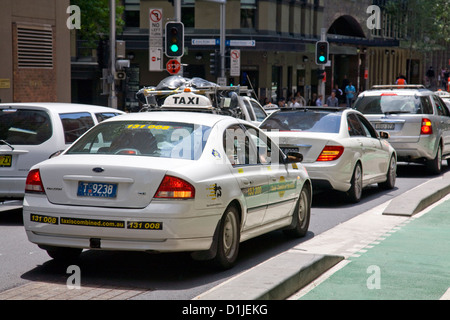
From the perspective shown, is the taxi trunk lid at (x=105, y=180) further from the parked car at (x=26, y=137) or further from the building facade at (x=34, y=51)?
the building facade at (x=34, y=51)

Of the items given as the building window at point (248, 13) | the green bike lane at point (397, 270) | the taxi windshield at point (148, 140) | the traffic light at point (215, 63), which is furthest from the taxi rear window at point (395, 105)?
the building window at point (248, 13)

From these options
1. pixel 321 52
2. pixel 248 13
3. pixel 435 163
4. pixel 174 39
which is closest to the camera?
pixel 435 163

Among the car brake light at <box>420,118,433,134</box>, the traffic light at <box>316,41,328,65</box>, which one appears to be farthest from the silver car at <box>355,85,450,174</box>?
the traffic light at <box>316,41,328,65</box>

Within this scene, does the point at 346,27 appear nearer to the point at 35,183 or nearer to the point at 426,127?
the point at 426,127

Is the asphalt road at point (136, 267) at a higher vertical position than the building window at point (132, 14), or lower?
lower

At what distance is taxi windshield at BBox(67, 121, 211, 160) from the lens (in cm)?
→ 796

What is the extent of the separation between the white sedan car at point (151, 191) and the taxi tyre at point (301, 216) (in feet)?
4.34

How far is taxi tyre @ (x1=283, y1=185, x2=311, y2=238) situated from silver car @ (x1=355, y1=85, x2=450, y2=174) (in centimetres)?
811

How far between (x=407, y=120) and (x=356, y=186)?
473cm

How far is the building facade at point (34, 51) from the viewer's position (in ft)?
83.5

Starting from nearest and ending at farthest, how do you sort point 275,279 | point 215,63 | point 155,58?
point 275,279 → point 155,58 → point 215,63

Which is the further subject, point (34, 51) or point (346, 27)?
point (346, 27)

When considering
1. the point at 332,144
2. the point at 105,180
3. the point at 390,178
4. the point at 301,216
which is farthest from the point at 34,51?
the point at 105,180

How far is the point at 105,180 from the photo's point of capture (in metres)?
7.52
